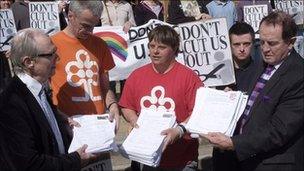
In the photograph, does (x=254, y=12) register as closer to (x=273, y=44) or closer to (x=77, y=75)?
(x=77, y=75)

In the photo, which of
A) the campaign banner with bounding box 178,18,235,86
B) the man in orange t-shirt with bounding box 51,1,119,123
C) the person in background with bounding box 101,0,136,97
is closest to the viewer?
the man in orange t-shirt with bounding box 51,1,119,123

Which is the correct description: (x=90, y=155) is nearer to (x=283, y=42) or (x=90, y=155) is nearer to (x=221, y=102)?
(x=221, y=102)

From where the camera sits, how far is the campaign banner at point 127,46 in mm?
8312

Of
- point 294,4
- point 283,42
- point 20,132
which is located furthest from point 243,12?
point 20,132

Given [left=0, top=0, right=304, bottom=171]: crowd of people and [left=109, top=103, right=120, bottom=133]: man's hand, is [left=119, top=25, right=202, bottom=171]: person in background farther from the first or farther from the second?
[left=109, top=103, right=120, bottom=133]: man's hand

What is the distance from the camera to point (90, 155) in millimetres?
3805

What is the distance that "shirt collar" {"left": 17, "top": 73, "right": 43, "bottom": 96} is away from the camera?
360 centimetres

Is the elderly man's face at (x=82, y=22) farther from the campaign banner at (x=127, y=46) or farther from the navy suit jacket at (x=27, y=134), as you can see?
the campaign banner at (x=127, y=46)

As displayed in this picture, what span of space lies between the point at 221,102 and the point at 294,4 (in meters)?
6.36

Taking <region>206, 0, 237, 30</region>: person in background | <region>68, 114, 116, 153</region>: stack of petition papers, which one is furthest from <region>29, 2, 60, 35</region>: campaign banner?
<region>68, 114, 116, 153</region>: stack of petition papers

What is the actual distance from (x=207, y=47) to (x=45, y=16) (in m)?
3.22

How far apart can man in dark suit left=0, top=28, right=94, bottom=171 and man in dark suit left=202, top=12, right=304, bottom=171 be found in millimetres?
1014

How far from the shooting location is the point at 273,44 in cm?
373

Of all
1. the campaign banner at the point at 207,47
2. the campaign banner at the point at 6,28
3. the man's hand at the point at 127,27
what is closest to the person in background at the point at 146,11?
the man's hand at the point at 127,27
